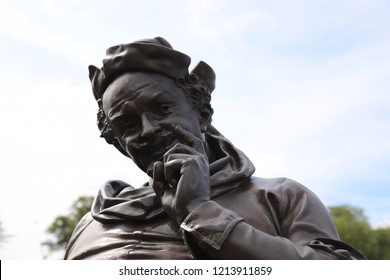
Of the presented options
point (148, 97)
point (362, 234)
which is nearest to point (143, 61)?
point (148, 97)

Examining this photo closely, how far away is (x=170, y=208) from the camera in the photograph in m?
3.81

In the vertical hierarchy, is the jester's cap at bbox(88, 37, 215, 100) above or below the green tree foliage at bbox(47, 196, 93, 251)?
above

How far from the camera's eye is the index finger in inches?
161

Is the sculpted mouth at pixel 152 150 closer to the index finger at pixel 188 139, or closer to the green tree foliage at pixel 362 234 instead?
the index finger at pixel 188 139

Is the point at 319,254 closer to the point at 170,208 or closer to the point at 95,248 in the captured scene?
the point at 170,208

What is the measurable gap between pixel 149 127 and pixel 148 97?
0.19m

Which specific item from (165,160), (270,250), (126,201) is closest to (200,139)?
(165,160)

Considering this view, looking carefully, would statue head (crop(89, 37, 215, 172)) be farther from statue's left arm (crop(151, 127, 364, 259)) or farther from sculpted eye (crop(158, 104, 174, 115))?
statue's left arm (crop(151, 127, 364, 259))

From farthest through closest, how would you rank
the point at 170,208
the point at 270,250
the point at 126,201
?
the point at 126,201, the point at 170,208, the point at 270,250

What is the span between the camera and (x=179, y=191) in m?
3.71

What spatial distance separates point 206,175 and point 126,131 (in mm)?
702

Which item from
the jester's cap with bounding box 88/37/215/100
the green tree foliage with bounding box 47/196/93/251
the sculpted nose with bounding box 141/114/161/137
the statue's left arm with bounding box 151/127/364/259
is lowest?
the green tree foliage with bounding box 47/196/93/251

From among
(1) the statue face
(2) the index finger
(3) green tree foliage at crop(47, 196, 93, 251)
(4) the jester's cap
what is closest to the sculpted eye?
(1) the statue face

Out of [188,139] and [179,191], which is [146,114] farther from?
[179,191]
